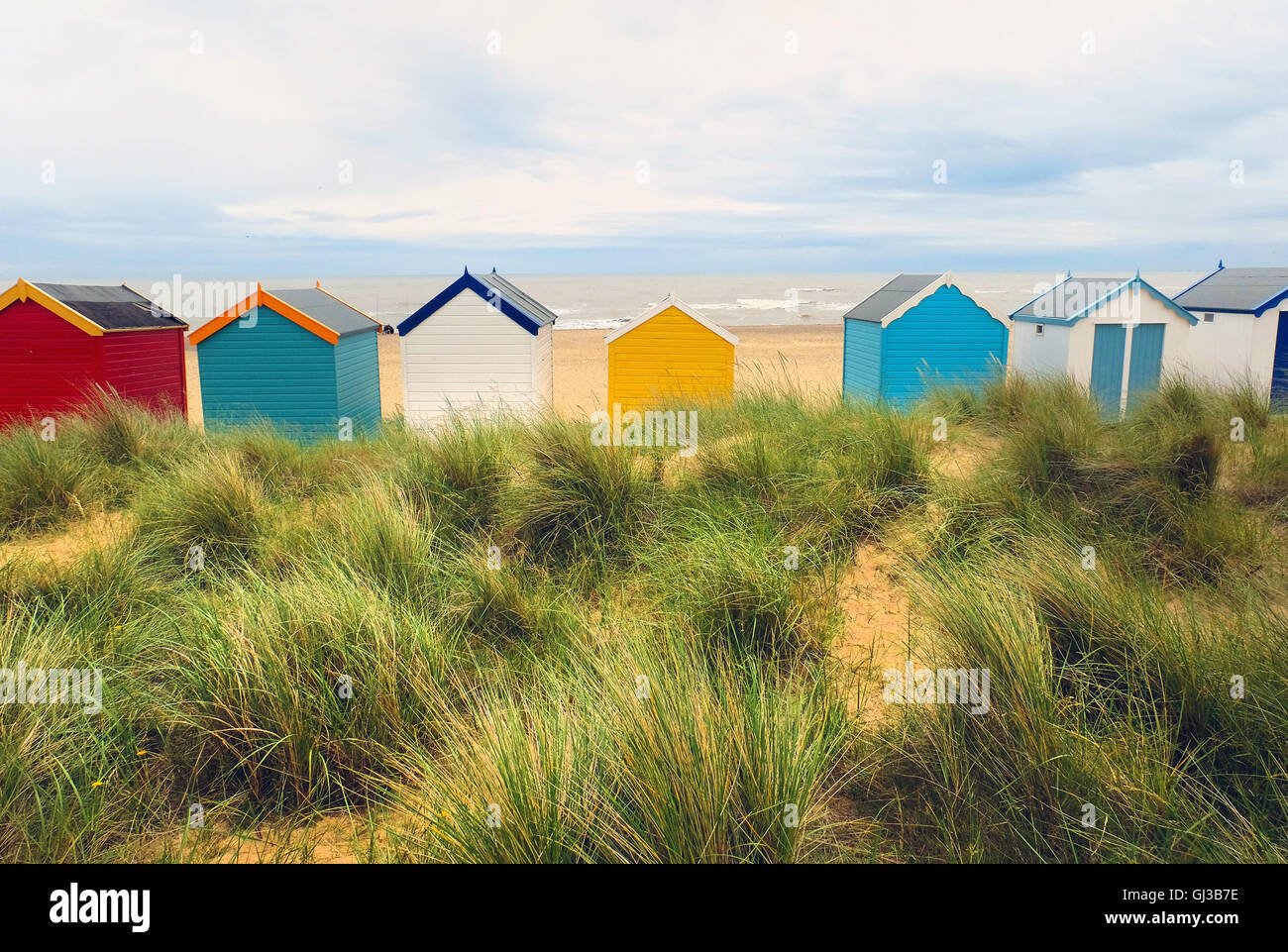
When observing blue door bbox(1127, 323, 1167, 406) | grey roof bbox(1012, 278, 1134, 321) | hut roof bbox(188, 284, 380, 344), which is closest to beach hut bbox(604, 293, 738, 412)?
hut roof bbox(188, 284, 380, 344)

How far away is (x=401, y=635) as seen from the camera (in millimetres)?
4824

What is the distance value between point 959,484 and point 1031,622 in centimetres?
256

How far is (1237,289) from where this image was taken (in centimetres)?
1584

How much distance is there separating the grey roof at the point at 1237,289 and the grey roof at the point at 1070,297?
2764 mm

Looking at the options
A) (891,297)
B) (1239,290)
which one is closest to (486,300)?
(891,297)

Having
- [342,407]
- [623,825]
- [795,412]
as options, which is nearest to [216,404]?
[342,407]

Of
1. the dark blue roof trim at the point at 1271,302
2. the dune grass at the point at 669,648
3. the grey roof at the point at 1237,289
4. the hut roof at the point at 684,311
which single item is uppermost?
the grey roof at the point at 1237,289

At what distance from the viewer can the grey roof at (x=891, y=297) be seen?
1373cm

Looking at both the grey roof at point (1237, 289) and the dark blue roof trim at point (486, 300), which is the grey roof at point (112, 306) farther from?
the grey roof at point (1237, 289)

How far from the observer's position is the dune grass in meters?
3.42

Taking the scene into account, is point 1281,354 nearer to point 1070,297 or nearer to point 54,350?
point 1070,297

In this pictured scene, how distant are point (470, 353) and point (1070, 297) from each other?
32.4 ft

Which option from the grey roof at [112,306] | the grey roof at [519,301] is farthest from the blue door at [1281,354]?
the grey roof at [112,306]

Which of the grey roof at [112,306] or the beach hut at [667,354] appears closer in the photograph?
the grey roof at [112,306]
